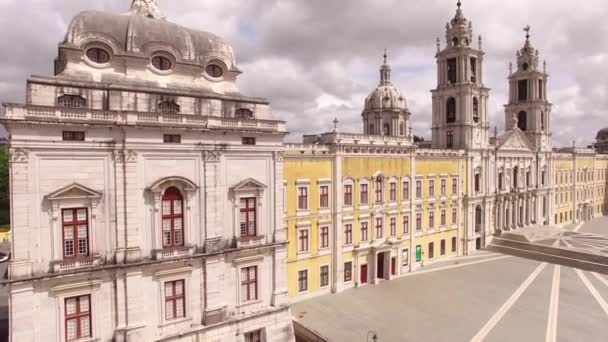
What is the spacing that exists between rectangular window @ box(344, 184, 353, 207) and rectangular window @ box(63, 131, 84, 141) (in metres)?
22.3

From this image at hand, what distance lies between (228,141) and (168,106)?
4.10m

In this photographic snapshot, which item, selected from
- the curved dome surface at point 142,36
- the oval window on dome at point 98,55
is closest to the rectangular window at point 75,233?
the oval window on dome at point 98,55

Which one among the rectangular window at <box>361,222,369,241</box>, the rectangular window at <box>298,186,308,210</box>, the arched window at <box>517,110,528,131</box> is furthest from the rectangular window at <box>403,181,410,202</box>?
the arched window at <box>517,110,528,131</box>

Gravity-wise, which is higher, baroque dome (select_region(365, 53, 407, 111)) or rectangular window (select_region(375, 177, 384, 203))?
baroque dome (select_region(365, 53, 407, 111))

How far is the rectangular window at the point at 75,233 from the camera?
1975cm

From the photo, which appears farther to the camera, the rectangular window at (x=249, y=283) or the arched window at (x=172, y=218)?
the rectangular window at (x=249, y=283)

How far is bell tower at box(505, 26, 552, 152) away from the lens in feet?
195

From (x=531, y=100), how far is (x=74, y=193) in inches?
2489

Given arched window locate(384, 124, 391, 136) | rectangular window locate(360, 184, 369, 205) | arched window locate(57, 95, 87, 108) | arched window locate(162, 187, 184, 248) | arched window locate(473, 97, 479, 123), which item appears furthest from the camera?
arched window locate(384, 124, 391, 136)

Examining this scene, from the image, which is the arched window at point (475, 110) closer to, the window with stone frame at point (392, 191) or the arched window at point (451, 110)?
the arched window at point (451, 110)

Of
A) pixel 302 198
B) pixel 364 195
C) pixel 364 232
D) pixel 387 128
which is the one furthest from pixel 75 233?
pixel 387 128

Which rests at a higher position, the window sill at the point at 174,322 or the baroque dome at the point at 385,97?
the baroque dome at the point at 385,97

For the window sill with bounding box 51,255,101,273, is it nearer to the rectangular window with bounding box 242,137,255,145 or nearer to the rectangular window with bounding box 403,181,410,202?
the rectangular window with bounding box 242,137,255,145

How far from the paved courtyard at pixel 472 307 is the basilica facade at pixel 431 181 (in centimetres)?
317
